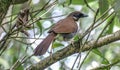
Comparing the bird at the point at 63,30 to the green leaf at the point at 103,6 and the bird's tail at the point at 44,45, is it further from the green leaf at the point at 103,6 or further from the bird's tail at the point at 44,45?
the green leaf at the point at 103,6

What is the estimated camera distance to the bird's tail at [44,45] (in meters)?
1.57

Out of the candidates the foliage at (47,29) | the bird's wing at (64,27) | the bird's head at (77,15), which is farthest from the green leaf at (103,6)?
the bird's head at (77,15)

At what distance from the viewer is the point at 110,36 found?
146 centimetres

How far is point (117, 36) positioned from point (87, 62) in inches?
38.5

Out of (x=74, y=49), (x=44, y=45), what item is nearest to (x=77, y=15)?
(x=44, y=45)

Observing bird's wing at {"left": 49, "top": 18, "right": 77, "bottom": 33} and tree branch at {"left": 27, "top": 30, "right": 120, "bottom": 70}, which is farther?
bird's wing at {"left": 49, "top": 18, "right": 77, "bottom": 33}

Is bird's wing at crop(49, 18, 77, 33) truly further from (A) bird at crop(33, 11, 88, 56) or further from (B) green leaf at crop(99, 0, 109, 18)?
(B) green leaf at crop(99, 0, 109, 18)

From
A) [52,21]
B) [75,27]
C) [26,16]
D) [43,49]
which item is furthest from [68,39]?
[26,16]

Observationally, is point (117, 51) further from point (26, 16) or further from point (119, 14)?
point (119, 14)

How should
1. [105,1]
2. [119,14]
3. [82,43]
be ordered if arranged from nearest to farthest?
[119,14]
[105,1]
[82,43]

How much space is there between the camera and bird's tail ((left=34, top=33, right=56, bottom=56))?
1567 millimetres

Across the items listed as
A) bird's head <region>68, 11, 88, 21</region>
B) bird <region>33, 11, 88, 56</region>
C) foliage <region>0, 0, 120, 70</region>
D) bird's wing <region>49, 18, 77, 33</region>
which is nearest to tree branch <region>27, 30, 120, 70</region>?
foliage <region>0, 0, 120, 70</region>

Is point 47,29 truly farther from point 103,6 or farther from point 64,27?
point 103,6

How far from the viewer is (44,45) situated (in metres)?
1.67
